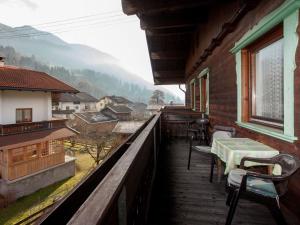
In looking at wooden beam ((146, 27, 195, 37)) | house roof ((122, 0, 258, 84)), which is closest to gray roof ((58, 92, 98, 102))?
house roof ((122, 0, 258, 84))

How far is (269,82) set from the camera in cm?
273

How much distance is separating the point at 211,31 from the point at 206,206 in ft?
13.0

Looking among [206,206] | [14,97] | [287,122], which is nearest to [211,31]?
[287,122]

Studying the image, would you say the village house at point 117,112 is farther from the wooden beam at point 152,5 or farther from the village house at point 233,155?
the wooden beam at point 152,5

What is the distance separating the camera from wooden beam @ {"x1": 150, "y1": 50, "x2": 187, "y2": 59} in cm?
829

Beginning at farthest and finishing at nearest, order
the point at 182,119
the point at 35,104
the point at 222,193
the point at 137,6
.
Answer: the point at 35,104 < the point at 182,119 < the point at 137,6 < the point at 222,193

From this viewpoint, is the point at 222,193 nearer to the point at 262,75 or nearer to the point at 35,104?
the point at 262,75

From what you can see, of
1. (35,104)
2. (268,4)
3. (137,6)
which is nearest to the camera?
(268,4)

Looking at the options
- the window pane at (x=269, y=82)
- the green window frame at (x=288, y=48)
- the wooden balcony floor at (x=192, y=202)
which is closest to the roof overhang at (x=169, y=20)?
the window pane at (x=269, y=82)

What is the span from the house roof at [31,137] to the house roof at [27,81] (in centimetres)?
270

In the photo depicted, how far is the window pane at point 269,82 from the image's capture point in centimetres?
246

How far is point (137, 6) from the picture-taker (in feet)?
11.4

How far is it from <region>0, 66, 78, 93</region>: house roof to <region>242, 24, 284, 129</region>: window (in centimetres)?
1243

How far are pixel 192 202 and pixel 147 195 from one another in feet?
1.84
